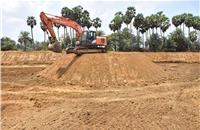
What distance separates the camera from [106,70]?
2386cm

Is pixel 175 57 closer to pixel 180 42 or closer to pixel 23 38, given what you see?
pixel 180 42

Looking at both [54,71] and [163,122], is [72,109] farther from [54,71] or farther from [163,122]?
[54,71]

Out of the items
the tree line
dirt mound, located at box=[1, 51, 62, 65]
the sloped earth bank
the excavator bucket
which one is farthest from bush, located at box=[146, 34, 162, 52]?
the sloped earth bank

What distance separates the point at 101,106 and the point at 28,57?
31.6 metres

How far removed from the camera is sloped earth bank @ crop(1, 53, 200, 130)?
1252 centimetres

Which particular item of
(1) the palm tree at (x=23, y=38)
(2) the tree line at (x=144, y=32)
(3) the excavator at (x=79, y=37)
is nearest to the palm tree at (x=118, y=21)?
(2) the tree line at (x=144, y=32)

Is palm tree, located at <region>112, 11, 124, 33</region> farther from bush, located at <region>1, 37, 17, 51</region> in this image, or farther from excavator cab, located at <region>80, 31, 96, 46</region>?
excavator cab, located at <region>80, 31, 96, 46</region>

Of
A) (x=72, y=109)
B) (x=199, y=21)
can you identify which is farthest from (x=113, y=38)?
(x=72, y=109)

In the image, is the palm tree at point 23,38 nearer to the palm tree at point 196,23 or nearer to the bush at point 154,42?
the bush at point 154,42

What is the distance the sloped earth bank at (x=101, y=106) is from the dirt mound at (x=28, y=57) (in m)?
21.4

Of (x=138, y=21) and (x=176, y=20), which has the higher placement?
(x=176, y=20)

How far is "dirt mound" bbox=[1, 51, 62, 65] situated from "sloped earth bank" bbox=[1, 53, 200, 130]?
2139cm

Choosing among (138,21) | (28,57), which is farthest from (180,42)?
(28,57)

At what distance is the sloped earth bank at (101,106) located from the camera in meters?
12.5
